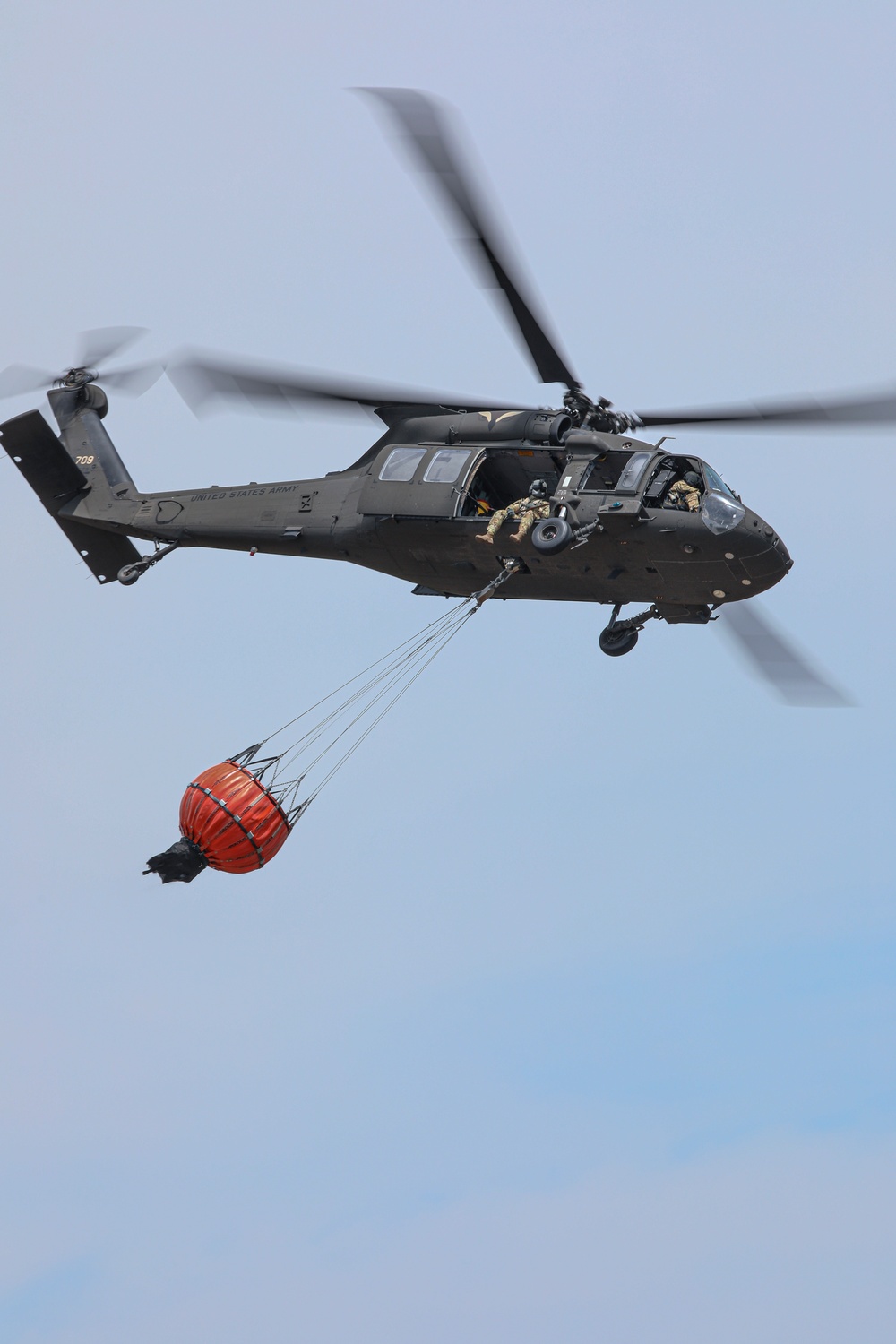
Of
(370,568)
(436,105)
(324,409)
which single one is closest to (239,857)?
(370,568)

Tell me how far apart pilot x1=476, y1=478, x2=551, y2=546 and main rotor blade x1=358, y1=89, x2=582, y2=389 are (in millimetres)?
1754

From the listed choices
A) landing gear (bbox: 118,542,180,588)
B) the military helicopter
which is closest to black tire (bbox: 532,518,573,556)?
the military helicopter

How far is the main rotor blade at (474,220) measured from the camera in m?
21.8

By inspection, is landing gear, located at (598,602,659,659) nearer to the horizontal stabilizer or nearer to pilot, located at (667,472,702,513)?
pilot, located at (667,472,702,513)

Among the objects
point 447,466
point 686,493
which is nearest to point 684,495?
point 686,493

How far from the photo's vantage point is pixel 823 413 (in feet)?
75.1

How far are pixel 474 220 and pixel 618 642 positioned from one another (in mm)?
6156

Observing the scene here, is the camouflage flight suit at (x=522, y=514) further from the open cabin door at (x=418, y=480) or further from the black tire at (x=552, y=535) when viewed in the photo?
the open cabin door at (x=418, y=480)

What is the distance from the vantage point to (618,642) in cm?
2567

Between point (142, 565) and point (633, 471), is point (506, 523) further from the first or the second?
point (142, 565)

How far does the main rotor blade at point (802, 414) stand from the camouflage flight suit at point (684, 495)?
871 millimetres

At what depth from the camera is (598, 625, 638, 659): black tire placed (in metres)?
25.7

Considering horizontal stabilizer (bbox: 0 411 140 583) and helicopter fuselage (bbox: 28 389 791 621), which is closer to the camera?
helicopter fuselage (bbox: 28 389 791 621)

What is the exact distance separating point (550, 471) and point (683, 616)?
2.68 metres
